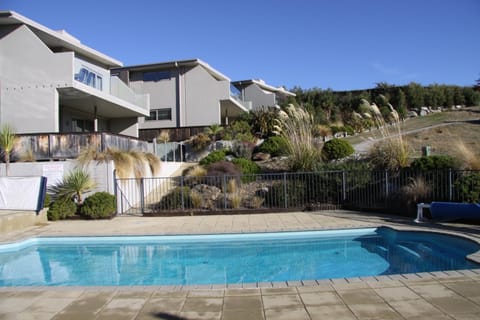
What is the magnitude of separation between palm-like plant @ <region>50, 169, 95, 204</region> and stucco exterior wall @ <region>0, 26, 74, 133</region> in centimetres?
464

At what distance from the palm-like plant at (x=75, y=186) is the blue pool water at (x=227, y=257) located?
2926 millimetres

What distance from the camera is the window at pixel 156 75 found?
27.8 metres

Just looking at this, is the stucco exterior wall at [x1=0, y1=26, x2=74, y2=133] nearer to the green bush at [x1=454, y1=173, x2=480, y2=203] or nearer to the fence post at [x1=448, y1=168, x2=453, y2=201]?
the fence post at [x1=448, y1=168, x2=453, y2=201]

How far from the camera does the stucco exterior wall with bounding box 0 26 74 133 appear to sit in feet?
52.2

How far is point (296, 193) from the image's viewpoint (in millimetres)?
12469

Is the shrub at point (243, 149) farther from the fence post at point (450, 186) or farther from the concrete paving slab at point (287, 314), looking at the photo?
the concrete paving slab at point (287, 314)

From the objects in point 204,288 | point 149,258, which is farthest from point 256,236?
point 204,288

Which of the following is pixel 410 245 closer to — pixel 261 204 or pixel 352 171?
pixel 352 171

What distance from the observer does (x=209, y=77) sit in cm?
2688

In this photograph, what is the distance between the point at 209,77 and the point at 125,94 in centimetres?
787

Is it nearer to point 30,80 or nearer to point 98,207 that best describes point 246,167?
point 98,207

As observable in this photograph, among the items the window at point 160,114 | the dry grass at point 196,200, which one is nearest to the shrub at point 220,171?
the dry grass at point 196,200

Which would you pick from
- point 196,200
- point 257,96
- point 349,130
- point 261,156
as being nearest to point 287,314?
point 196,200

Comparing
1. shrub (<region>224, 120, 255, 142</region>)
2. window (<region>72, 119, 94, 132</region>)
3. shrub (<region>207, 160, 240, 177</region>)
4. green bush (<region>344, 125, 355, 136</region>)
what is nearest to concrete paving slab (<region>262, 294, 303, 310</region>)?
shrub (<region>207, 160, 240, 177</region>)
